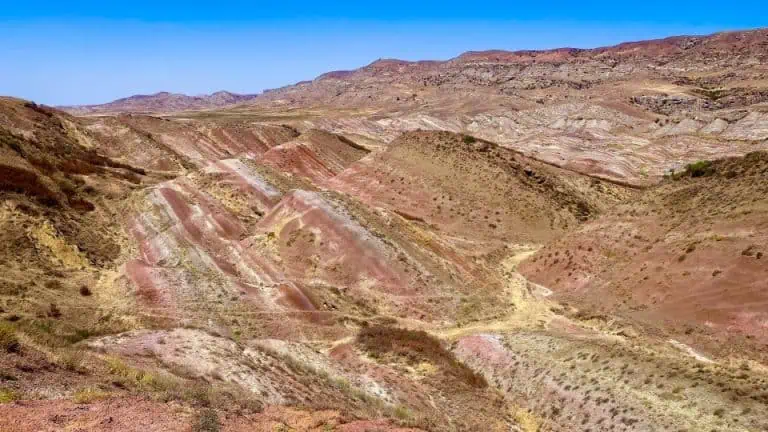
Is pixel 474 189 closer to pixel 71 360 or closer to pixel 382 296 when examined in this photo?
pixel 382 296

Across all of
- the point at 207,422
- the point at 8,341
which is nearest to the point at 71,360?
the point at 8,341

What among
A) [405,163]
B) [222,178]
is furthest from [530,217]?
[222,178]

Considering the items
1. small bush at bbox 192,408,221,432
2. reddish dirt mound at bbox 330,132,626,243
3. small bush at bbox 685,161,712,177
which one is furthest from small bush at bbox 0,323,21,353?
small bush at bbox 685,161,712,177

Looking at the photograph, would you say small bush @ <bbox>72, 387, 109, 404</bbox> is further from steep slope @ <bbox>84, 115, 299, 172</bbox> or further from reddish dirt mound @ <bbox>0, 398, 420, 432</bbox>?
steep slope @ <bbox>84, 115, 299, 172</bbox>

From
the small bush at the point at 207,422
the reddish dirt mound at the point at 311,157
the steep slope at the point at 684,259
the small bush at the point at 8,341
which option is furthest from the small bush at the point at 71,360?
the reddish dirt mound at the point at 311,157

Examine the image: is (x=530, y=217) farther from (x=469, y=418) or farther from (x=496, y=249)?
(x=469, y=418)
